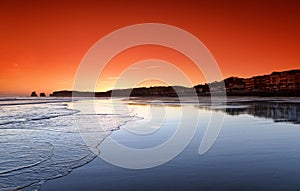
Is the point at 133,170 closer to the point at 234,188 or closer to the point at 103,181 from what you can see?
the point at 103,181

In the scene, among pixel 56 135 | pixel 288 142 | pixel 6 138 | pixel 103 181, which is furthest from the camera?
pixel 56 135

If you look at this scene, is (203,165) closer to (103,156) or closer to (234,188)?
(234,188)

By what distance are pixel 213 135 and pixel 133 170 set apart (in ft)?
19.6

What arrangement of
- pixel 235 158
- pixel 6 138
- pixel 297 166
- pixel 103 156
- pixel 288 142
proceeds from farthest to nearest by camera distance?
1. pixel 6 138
2. pixel 288 142
3. pixel 103 156
4. pixel 235 158
5. pixel 297 166

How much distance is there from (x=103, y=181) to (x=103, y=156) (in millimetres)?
2577

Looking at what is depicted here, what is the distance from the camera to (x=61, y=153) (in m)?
9.16

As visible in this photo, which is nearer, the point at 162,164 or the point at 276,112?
the point at 162,164

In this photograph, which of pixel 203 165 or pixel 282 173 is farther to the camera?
pixel 203 165

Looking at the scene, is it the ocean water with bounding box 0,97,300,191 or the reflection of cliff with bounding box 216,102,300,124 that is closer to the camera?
the ocean water with bounding box 0,97,300,191

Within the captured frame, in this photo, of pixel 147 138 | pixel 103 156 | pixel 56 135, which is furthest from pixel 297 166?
pixel 56 135

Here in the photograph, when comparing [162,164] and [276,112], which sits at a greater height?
[276,112]

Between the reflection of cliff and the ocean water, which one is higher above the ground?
the reflection of cliff

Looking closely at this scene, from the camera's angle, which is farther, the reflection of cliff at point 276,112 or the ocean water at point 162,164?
the reflection of cliff at point 276,112

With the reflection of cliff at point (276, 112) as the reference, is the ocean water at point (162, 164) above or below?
below
